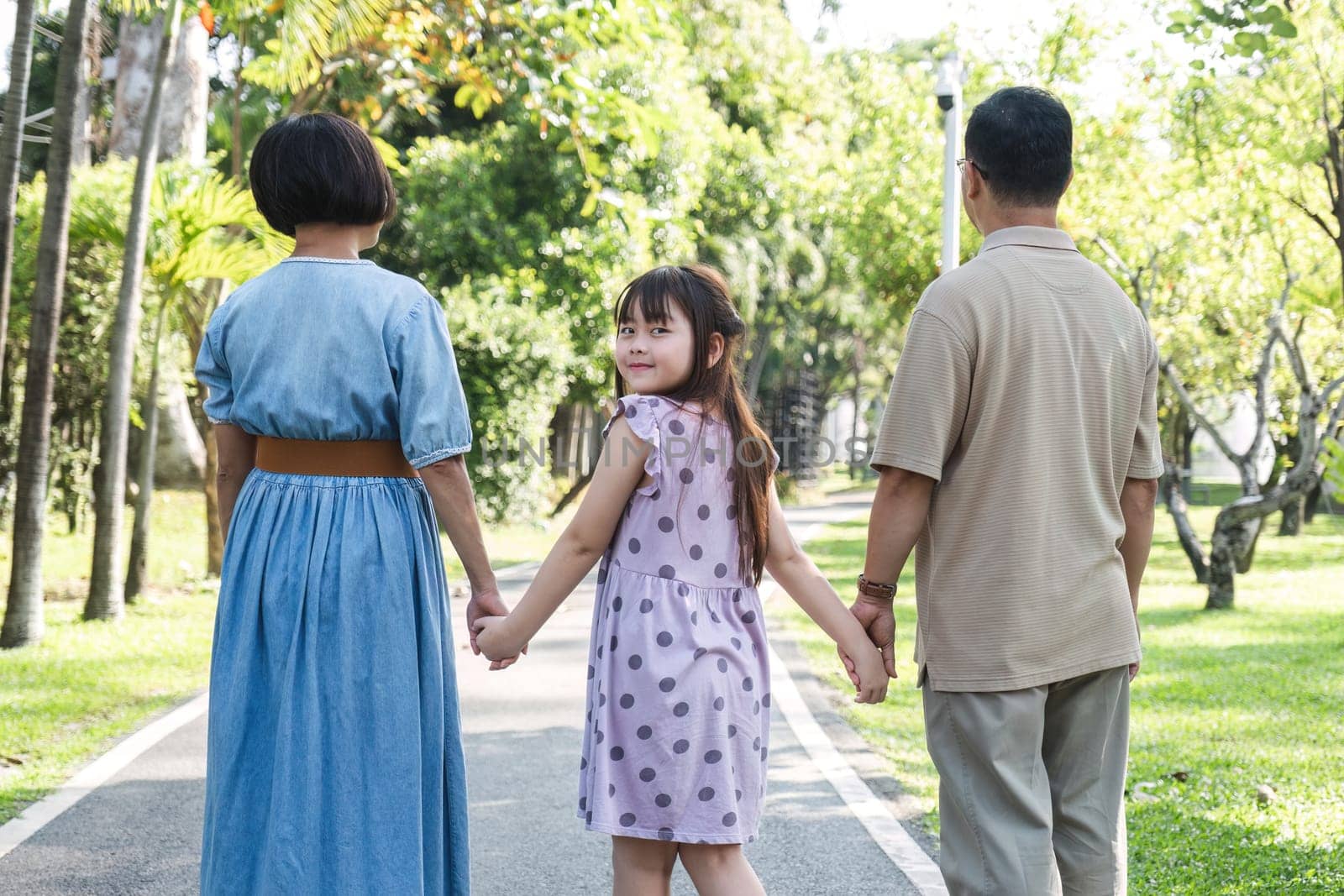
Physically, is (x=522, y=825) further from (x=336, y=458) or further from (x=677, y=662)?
(x=336, y=458)

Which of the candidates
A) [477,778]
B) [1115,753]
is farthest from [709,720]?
[477,778]

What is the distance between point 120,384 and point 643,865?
8.33 m

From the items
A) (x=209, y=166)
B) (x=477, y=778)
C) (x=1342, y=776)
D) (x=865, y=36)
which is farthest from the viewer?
(x=865, y=36)

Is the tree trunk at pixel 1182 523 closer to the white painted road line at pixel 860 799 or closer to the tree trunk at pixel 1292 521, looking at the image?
the white painted road line at pixel 860 799

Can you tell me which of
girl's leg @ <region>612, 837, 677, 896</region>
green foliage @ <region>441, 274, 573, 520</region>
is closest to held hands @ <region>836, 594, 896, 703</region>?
girl's leg @ <region>612, 837, 677, 896</region>

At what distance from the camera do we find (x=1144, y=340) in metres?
3.21

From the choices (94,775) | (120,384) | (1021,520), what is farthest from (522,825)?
(120,384)

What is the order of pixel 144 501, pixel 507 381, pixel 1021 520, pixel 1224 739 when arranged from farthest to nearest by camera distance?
1. pixel 507 381
2. pixel 144 501
3. pixel 1224 739
4. pixel 1021 520

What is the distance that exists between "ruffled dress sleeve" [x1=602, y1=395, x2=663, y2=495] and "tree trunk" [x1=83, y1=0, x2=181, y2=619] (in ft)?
26.4

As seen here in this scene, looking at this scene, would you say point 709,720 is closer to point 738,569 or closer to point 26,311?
point 738,569

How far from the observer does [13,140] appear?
28.4 ft

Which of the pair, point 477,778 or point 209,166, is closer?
point 477,778

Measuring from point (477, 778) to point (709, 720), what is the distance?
3.03 metres

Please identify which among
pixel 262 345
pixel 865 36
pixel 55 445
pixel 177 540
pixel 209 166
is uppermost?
pixel 865 36
